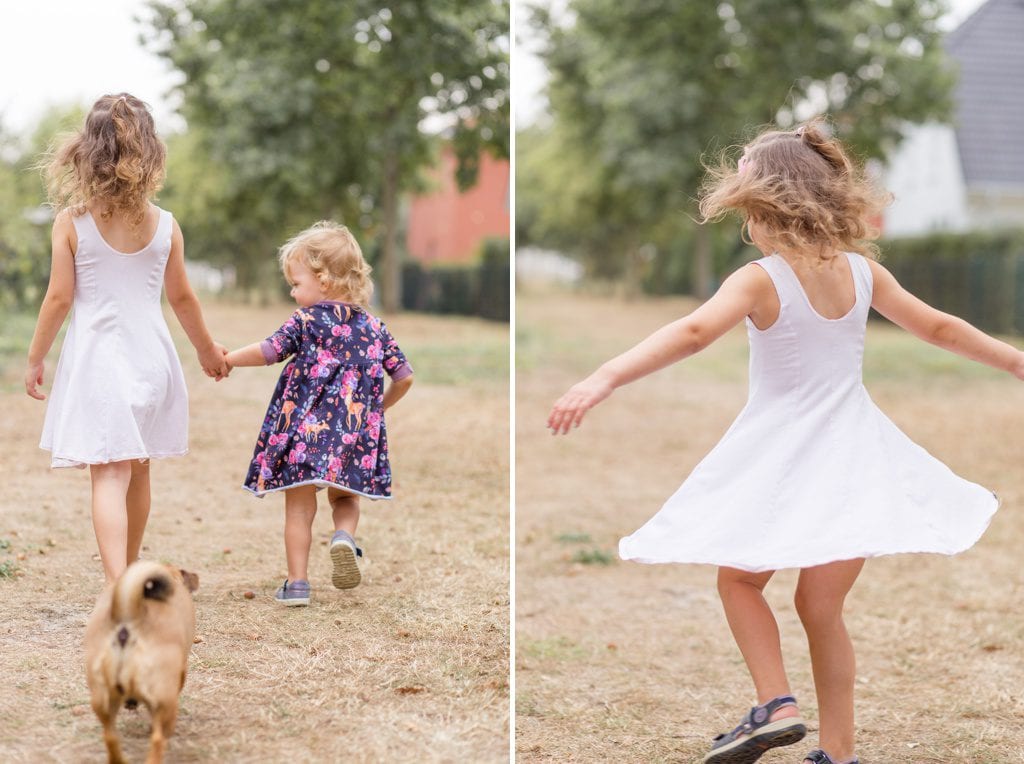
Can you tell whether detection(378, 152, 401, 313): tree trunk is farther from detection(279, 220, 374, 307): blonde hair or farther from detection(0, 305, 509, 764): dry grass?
detection(279, 220, 374, 307): blonde hair

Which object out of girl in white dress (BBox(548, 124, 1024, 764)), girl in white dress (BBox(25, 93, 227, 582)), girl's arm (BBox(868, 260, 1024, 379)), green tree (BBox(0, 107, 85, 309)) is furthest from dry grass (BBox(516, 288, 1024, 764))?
green tree (BBox(0, 107, 85, 309))

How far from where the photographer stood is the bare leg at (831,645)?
3191 mm

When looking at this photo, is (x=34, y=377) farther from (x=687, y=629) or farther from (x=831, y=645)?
(x=687, y=629)

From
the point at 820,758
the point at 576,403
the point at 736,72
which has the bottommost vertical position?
the point at 820,758

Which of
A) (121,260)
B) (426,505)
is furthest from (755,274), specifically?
(426,505)

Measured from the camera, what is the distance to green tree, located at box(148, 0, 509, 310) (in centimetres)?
1952

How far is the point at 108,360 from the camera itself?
376 cm

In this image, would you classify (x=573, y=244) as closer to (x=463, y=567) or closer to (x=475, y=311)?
(x=475, y=311)

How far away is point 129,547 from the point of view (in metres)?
4.31

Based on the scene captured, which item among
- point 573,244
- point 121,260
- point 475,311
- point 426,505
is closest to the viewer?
point 121,260

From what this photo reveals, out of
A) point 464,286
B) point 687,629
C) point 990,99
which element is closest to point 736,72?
point 990,99

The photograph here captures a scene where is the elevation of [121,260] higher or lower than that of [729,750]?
higher

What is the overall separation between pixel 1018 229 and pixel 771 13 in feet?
19.2

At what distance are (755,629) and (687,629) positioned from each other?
6.76 ft
